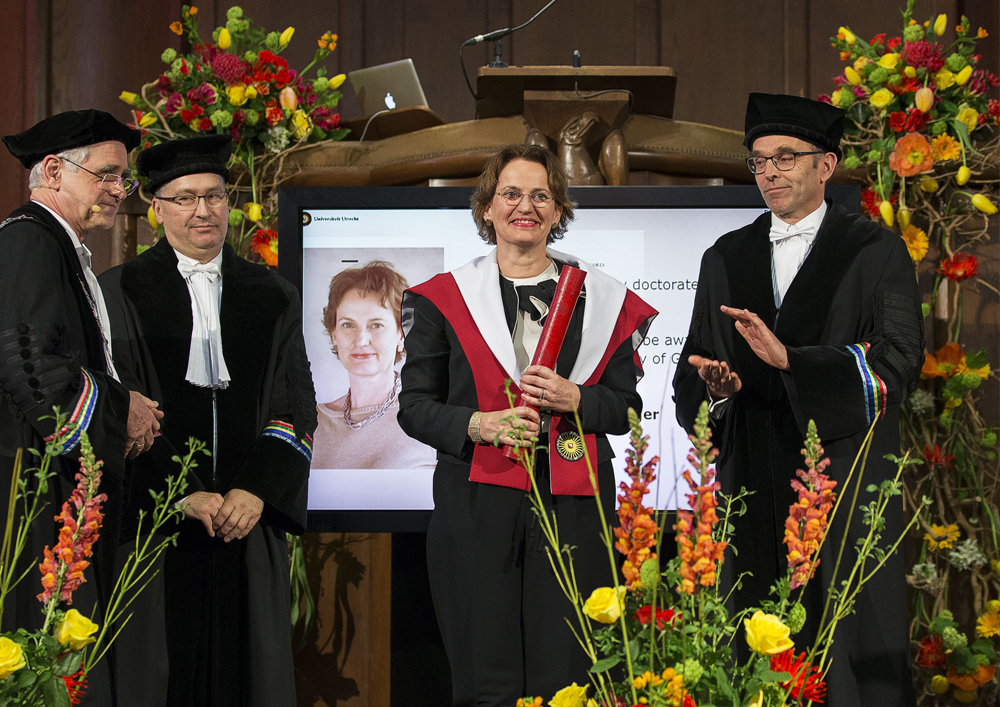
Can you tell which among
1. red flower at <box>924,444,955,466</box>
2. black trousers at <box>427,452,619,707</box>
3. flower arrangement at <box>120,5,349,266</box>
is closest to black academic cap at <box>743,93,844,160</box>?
black trousers at <box>427,452,619,707</box>

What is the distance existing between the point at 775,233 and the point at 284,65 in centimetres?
167

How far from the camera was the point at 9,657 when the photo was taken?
43.9 inches

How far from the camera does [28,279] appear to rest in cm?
211

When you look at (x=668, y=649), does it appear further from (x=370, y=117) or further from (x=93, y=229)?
(x=370, y=117)

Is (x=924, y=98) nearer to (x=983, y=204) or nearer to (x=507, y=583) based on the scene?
(x=983, y=204)

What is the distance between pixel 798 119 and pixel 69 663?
1.96 metres

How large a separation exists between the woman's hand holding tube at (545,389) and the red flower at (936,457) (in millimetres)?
1390

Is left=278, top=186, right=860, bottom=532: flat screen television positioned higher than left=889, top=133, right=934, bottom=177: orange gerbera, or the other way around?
left=889, top=133, right=934, bottom=177: orange gerbera

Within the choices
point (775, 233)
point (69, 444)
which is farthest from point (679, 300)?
point (69, 444)

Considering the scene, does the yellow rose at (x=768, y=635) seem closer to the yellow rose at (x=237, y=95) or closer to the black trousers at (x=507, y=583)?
the black trousers at (x=507, y=583)

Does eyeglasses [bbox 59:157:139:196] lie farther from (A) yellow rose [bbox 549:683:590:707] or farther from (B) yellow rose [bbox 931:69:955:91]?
(B) yellow rose [bbox 931:69:955:91]

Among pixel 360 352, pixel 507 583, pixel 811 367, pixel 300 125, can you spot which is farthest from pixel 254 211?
pixel 811 367

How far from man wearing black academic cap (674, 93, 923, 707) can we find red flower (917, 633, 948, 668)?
67 centimetres

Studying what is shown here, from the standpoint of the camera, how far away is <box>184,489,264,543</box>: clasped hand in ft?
7.70
